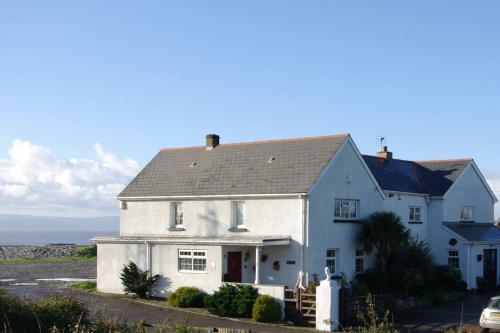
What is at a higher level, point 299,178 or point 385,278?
point 299,178

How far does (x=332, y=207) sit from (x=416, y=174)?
1238 cm

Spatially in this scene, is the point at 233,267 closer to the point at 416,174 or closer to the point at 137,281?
the point at 137,281

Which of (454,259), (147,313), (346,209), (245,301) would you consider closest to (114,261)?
(147,313)

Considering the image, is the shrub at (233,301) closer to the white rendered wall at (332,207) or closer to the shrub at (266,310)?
the shrub at (266,310)

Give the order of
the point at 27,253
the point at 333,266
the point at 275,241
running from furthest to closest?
the point at 27,253 → the point at 333,266 → the point at 275,241

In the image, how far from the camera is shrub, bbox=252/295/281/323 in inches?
1044

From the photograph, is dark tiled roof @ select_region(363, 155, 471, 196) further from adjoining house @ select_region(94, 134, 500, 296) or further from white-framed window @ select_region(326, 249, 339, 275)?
white-framed window @ select_region(326, 249, 339, 275)

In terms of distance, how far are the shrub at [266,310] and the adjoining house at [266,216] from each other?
115cm

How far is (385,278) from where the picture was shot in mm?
32781

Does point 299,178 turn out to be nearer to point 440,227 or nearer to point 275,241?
point 275,241

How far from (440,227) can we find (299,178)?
1278 centimetres

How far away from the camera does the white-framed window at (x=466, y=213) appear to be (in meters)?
42.2

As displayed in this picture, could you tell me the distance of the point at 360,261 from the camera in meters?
34.4

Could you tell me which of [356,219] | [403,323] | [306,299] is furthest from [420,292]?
[306,299]
